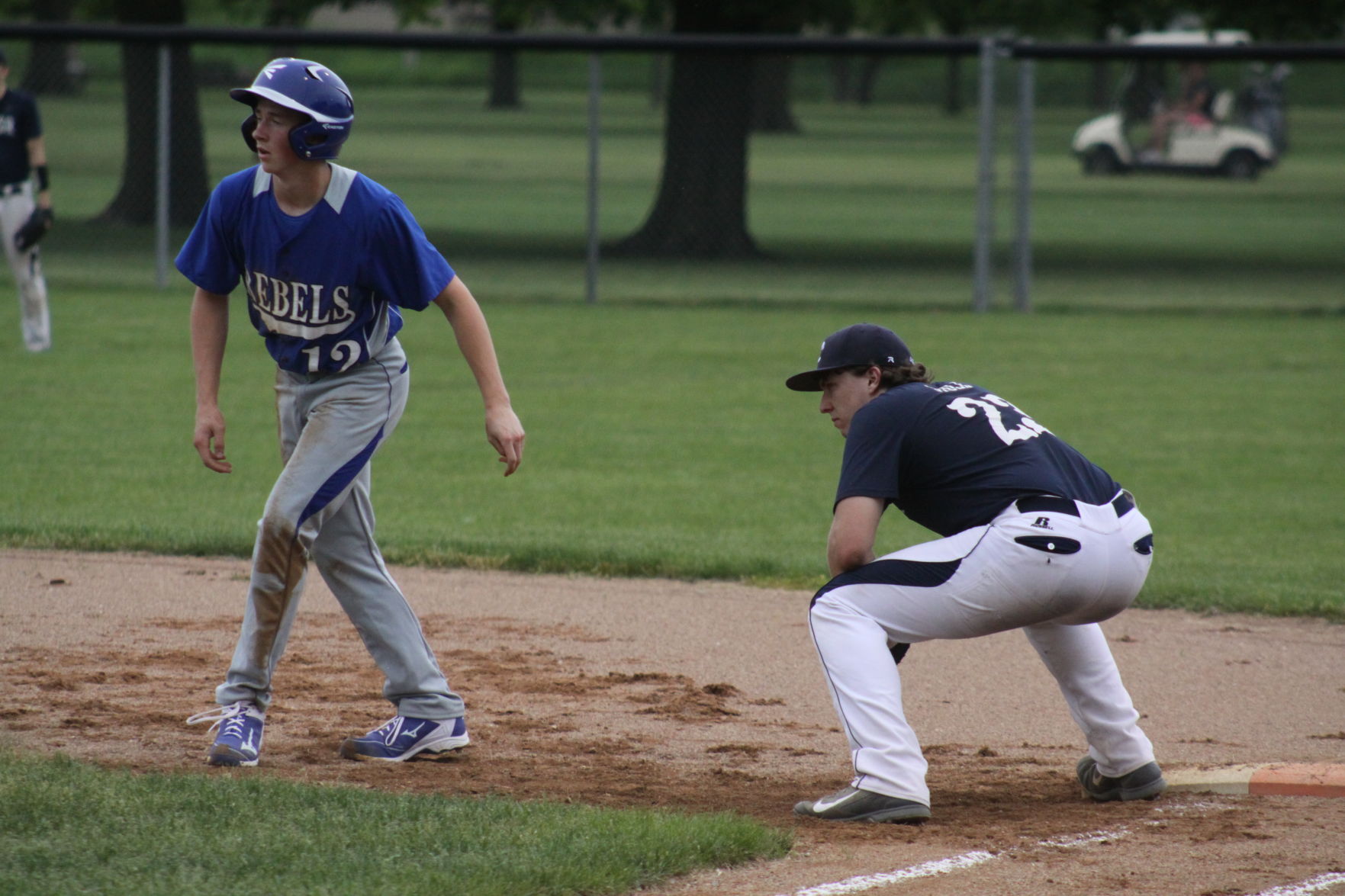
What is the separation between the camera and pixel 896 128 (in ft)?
90.8

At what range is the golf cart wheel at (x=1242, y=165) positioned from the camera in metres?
20.3

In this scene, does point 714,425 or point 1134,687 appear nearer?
point 1134,687

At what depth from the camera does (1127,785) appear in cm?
452

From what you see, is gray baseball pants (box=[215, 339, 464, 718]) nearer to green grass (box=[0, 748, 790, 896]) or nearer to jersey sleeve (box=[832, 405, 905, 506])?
green grass (box=[0, 748, 790, 896])

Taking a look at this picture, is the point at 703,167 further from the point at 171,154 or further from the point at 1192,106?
the point at 171,154

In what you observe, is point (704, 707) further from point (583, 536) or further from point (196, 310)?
point (583, 536)

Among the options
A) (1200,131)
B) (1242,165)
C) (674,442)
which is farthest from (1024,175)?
(674,442)

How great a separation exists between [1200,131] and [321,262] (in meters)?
17.3

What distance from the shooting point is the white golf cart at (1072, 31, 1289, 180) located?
19.5 metres

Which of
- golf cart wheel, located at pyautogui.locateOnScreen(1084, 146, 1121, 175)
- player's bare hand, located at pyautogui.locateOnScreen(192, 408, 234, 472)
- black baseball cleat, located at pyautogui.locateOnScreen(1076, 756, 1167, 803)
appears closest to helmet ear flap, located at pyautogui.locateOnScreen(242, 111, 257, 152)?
player's bare hand, located at pyautogui.locateOnScreen(192, 408, 234, 472)

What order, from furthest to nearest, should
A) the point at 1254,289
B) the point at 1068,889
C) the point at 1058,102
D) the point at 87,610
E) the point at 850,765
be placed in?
1. the point at 1058,102
2. the point at 1254,289
3. the point at 87,610
4. the point at 850,765
5. the point at 1068,889

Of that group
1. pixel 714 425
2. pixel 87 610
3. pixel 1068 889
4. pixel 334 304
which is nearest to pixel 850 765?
pixel 1068 889

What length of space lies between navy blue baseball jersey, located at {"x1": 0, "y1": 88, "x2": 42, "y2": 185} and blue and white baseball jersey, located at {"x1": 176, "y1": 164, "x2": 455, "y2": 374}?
28.6 ft

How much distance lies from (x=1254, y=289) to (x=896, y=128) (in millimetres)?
9526
